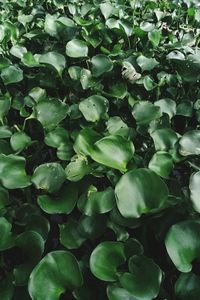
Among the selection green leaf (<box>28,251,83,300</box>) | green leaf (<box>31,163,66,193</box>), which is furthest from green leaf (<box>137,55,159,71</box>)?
green leaf (<box>28,251,83,300</box>)

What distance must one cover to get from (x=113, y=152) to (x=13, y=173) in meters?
0.25

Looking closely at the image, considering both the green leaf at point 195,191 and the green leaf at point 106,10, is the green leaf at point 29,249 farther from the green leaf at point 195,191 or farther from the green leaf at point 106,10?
the green leaf at point 106,10

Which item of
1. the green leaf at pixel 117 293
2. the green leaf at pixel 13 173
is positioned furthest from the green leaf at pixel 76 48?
the green leaf at pixel 117 293

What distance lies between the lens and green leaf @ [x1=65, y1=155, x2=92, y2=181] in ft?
3.17

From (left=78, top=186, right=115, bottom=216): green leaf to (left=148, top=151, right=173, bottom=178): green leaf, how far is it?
128mm

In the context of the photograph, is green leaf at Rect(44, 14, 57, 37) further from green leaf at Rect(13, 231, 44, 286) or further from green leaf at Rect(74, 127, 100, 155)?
green leaf at Rect(13, 231, 44, 286)

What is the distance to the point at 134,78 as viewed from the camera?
4.41 ft

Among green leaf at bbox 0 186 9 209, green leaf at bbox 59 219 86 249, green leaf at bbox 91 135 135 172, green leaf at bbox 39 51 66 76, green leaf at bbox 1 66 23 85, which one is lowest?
green leaf at bbox 59 219 86 249

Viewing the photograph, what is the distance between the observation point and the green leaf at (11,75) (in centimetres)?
132

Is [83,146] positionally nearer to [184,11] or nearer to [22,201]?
[22,201]

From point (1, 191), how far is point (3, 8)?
134 centimetres

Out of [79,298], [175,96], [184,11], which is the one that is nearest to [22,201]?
[79,298]

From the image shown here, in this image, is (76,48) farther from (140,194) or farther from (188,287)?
(188,287)

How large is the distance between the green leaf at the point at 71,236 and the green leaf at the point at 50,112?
337 millimetres
